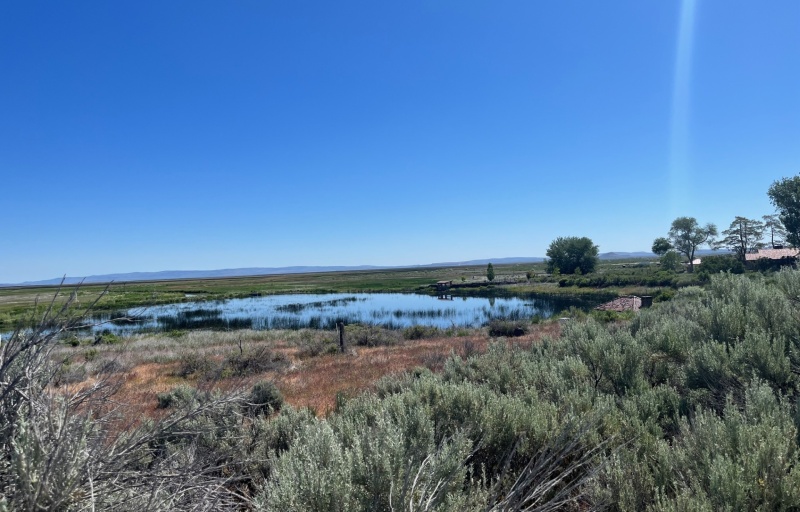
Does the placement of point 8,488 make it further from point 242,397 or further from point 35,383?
point 242,397

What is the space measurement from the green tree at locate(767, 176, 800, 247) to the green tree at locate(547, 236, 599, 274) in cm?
2977

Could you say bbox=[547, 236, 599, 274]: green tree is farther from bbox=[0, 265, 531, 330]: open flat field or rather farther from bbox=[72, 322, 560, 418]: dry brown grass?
bbox=[72, 322, 560, 418]: dry brown grass

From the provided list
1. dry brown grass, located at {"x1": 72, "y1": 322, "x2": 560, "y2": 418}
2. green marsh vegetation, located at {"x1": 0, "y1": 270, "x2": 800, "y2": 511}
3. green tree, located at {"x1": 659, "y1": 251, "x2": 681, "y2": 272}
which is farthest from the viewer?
green tree, located at {"x1": 659, "y1": 251, "x2": 681, "y2": 272}

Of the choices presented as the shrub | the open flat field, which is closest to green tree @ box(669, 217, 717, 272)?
the open flat field

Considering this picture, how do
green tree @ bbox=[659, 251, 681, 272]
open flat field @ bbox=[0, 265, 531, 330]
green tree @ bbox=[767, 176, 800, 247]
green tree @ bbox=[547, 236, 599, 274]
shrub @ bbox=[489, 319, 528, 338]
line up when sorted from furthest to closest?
1. green tree @ bbox=[547, 236, 599, 274]
2. green tree @ bbox=[659, 251, 681, 272]
3. green tree @ bbox=[767, 176, 800, 247]
4. shrub @ bbox=[489, 319, 528, 338]
5. open flat field @ bbox=[0, 265, 531, 330]

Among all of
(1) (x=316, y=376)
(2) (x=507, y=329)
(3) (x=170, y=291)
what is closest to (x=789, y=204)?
(2) (x=507, y=329)

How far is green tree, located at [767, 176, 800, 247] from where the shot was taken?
52.6 meters

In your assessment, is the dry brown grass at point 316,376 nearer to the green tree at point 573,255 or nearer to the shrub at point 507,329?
the shrub at point 507,329

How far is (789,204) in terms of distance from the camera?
5366 cm

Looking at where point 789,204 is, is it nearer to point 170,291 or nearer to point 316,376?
point 316,376

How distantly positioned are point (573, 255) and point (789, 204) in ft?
111

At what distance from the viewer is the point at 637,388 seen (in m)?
4.85

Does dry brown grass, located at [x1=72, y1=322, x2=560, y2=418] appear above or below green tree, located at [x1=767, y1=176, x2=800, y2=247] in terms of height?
below

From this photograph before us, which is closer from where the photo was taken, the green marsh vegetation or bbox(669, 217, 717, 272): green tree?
the green marsh vegetation
